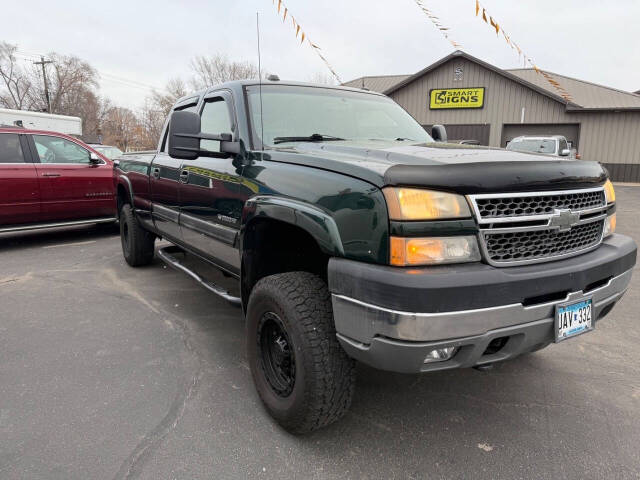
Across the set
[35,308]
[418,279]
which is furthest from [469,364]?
[35,308]

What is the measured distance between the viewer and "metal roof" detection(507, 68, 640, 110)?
799 inches

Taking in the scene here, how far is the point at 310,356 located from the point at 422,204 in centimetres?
83

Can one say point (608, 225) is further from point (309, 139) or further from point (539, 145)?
point (539, 145)

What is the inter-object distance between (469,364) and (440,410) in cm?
83

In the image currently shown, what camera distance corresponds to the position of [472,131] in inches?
874

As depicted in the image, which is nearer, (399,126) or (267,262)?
(267,262)

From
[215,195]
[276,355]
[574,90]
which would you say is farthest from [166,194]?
[574,90]

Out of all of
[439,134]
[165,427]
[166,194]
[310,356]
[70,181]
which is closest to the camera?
[310,356]

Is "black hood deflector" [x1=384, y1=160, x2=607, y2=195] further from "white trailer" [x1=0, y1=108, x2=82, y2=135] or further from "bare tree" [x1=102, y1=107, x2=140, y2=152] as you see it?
"bare tree" [x1=102, y1=107, x2=140, y2=152]

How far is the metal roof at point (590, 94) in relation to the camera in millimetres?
20297

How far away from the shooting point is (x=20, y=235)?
7.75m

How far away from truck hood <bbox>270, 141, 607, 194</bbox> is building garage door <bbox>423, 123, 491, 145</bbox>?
2048cm

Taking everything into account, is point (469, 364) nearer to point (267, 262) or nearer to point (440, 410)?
point (440, 410)

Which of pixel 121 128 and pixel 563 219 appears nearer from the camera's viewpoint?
pixel 563 219
